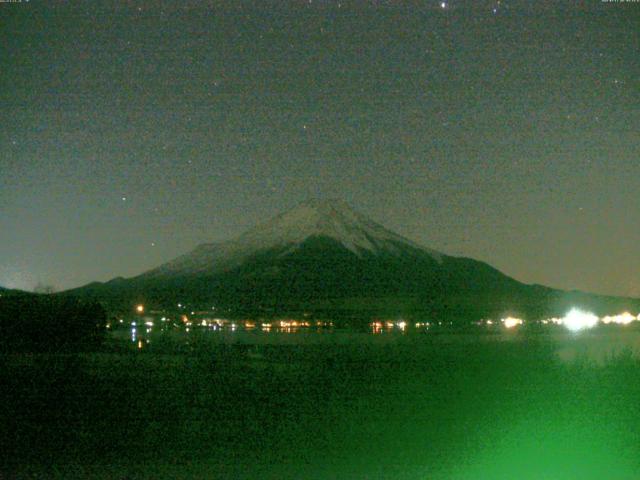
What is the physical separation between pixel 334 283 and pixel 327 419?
9410cm

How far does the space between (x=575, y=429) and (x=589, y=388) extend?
141 inches

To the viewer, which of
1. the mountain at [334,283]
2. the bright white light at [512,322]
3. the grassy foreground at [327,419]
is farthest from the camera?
the mountain at [334,283]

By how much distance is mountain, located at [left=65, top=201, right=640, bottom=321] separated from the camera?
85062 millimetres

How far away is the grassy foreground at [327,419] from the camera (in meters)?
10.4

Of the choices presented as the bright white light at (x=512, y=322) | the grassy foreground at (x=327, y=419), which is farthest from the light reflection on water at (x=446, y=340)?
the bright white light at (x=512, y=322)

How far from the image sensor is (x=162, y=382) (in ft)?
55.9

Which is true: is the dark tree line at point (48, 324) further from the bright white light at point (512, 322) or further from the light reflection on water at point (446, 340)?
the bright white light at point (512, 322)

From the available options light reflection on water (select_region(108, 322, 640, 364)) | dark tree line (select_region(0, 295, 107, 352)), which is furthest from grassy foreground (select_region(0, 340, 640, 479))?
dark tree line (select_region(0, 295, 107, 352))

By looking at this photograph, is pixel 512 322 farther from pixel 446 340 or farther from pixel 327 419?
pixel 327 419

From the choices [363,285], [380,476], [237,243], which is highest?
[237,243]

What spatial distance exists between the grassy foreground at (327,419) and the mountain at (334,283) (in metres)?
52.4

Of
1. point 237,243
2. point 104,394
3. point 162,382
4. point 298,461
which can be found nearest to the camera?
point 298,461

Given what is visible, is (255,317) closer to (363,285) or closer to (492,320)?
(492,320)

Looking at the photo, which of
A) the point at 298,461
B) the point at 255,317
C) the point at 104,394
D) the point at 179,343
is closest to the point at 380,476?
the point at 298,461
